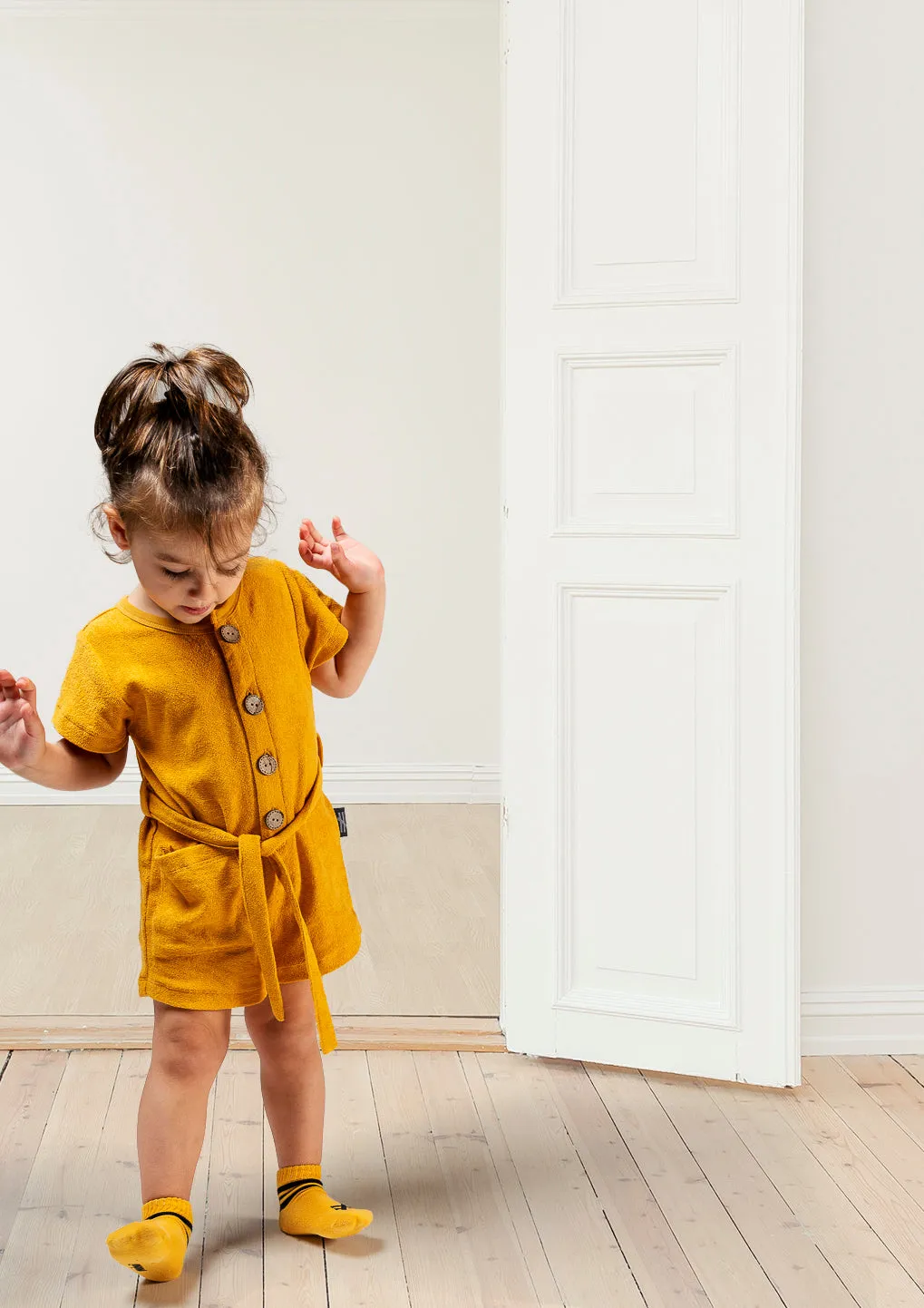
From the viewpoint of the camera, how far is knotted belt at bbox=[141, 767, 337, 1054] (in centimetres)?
151

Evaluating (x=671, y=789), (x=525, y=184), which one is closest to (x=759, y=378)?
(x=525, y=184)

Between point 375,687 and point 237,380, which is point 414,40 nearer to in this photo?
point 375,687

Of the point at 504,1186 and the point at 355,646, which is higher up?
the point at 355,646

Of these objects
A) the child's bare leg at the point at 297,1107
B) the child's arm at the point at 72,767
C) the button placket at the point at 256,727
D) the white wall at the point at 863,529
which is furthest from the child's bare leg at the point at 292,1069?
the white wall at the point at 863,529

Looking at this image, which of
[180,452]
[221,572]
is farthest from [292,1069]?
[180,452]

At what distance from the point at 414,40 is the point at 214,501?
11.0ft

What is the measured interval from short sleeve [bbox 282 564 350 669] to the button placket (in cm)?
12

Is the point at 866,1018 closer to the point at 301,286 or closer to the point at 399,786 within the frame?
the point at 399,786

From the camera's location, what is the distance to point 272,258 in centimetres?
425

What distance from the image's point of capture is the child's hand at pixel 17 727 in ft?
4.58

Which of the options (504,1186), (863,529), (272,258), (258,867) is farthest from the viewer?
(272,258)

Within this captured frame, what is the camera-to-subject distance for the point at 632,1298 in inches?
60.3

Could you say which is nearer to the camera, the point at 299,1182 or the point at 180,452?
the point at 180,452

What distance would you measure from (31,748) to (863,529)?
1493 millimetres
